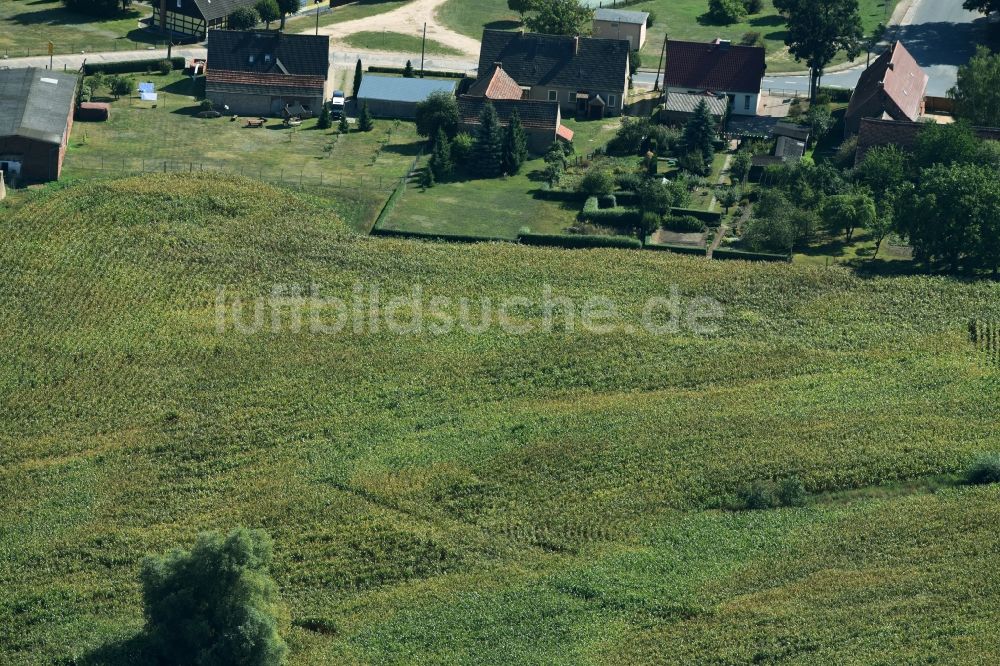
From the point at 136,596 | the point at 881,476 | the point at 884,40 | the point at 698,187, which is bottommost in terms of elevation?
the point at 136,596

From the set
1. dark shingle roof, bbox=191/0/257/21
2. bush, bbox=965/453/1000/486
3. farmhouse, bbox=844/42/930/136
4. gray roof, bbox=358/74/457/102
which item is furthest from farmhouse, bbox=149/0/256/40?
bush, bbox=965/453/1000/486

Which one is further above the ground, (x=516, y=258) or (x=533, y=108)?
(x=533, y=108)

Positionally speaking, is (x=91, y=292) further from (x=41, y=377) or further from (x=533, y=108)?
(x=533, y=108)

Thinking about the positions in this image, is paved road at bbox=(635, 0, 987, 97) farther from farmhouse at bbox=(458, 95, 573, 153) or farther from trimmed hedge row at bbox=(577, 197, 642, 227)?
trimmed hedge row at bbox=(577, 197, 642, 227)

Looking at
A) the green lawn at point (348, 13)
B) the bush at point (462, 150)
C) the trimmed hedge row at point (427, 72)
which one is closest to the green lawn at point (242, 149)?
the bush at point (462, 150)

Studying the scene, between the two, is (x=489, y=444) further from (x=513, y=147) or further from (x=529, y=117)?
(x=529, y=117)

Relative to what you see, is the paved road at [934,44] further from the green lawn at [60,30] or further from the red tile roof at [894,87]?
the green lawn at [60,30]

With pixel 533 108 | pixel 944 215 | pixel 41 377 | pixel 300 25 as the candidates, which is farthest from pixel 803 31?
pixel 41 377
